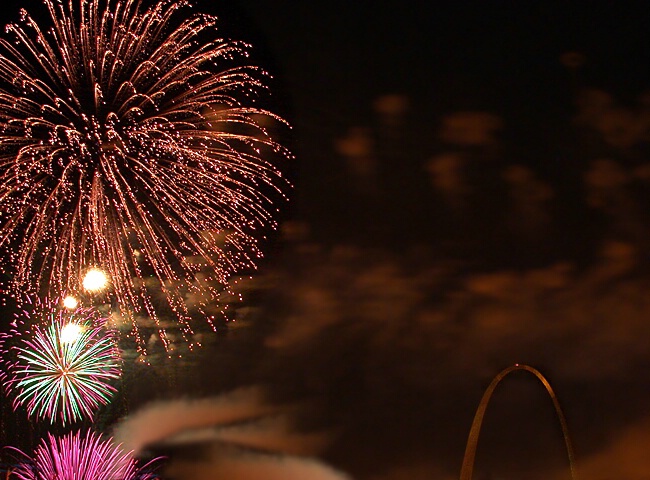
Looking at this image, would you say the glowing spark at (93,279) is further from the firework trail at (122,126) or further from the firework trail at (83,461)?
the firework trail at (83,461)

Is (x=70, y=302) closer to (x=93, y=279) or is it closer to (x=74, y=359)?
(x=74, y=359)

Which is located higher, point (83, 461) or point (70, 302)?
point (70, 302)

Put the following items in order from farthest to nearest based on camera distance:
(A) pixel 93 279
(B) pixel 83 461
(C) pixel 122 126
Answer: (B) pixel 83 461
(A) pixel 93 279
(C) pixel 122 126

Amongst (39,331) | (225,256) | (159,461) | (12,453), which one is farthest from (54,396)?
(225,256)

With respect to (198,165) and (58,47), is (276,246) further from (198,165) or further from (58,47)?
(58,47)

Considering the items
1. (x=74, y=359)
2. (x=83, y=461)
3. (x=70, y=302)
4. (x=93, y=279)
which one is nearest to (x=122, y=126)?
(x=93, y=279)

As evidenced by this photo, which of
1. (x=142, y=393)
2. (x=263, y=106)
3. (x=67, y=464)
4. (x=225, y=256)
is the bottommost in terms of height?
(x=67, y=464)

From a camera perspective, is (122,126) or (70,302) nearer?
(122,126)

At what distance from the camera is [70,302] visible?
9852 mm

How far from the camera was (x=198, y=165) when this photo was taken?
736cm

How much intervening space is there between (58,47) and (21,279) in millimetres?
4048

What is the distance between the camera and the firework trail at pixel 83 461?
33.0ft

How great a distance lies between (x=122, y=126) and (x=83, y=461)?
5.74 meters

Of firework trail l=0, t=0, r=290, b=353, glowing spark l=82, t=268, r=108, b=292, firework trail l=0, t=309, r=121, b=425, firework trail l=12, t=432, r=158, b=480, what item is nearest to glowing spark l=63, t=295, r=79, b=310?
firework trail l=0, t=309, r=121, b=425
